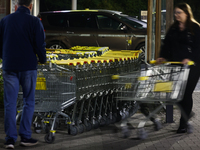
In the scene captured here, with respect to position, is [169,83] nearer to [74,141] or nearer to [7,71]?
[74,141]

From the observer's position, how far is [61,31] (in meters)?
16.5

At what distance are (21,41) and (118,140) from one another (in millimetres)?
1877

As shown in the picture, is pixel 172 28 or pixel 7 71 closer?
pixel 7 71

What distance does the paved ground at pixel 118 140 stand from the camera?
235 inches

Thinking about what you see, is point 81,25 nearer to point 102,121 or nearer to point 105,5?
point 102,121

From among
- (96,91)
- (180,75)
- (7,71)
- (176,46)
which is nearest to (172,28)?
(176,46)

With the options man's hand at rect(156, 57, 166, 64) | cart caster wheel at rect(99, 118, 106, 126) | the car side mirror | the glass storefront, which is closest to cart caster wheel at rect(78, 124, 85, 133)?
cart caster wheel at rect(99, 118, 106, 126)

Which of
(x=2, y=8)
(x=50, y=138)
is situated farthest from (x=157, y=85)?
(x=2, y=8)

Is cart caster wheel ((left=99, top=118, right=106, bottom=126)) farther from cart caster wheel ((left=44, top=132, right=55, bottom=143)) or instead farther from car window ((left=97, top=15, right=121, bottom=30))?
car window ((left=97, top=15, right=121, bottom=30))

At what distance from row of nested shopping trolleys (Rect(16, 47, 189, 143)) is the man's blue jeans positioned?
16.2 inches

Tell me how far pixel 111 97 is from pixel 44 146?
2233 millimetres

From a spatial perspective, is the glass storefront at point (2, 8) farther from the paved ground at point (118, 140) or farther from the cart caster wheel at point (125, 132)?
the cart caster wheel at point (125, 132)

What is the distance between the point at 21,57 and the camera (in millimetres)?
5734

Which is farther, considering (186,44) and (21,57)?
(186,44)
